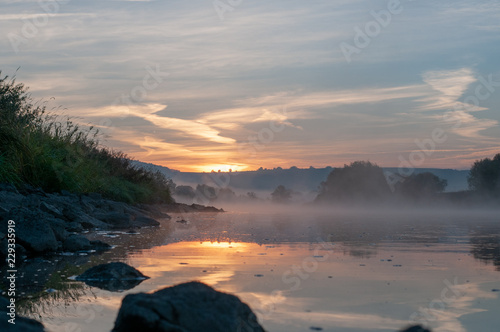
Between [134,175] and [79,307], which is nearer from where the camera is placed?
[79,307]

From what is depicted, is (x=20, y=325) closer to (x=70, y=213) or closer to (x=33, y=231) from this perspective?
(x=33, y=231)

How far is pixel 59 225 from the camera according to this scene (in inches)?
244

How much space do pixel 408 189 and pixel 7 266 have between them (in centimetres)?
3278

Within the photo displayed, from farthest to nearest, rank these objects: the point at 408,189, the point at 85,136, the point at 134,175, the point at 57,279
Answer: the point at 408,189, the point at 134,175, the point at 85,136, the point at 57,279

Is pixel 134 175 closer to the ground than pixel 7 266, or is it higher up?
higher up

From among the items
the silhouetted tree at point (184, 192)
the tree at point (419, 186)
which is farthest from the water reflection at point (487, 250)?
the tree at point (419, 186)

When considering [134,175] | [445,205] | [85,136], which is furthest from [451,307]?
[445,205]

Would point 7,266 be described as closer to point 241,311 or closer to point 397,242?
point 241,311

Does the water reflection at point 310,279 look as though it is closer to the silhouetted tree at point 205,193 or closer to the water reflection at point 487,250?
the water reflection at point 487,250

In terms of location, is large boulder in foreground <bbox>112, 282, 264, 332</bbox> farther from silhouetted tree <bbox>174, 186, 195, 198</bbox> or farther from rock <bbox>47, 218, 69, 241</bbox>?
silhouetted tree <bbox>174, 186, 195, 198</bbox>

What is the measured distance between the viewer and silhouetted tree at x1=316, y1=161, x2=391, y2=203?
34.0 m

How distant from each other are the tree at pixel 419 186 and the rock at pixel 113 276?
32.3 metres

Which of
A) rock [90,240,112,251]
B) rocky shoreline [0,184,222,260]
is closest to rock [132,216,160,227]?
rocky shoreline [0,184,222,260]

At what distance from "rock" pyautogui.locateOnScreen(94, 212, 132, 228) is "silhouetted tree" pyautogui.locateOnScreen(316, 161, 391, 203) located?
26016mm
